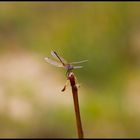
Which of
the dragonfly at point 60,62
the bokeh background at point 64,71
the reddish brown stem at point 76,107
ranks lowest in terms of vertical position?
the reddish brown stem at point 76,107

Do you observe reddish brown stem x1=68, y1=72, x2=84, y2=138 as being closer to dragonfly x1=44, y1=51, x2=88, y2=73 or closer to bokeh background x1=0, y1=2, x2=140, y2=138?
dragonfly x1=44, y1=51, x2=88, y2=73

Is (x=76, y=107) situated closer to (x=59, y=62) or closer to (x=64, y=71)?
(x=59, y=62)

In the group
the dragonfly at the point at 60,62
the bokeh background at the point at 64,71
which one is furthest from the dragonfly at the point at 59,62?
the bokeh background at the point at 64,71

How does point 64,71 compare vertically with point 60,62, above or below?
above

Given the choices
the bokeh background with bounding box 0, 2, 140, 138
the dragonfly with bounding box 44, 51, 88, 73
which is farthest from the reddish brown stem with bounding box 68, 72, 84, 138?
the bokeh background with bounding box 0, 2, 140, 138

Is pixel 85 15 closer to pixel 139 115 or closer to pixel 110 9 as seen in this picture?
pixel 110 9

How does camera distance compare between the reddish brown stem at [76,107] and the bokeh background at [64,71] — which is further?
the bokeh background at [64,71]

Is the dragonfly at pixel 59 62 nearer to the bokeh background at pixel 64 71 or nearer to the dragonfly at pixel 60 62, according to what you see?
→ the dragonfly at pixel 60 62

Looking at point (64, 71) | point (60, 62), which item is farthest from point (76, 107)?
point (64, 71)

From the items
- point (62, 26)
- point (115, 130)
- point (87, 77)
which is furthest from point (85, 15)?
point (115, 130)
